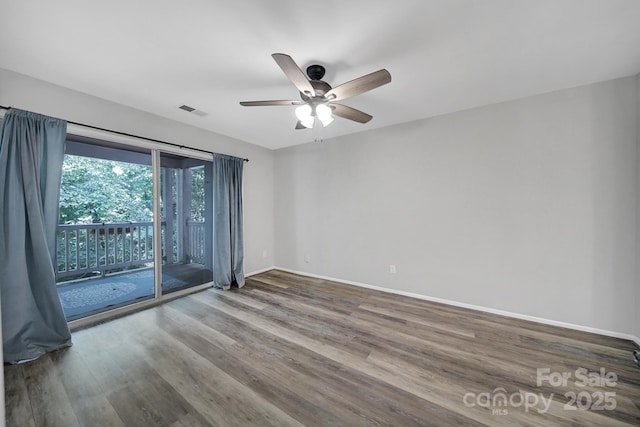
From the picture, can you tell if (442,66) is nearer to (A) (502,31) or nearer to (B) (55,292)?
(A) (502,31)

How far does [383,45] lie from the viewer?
1711 mm

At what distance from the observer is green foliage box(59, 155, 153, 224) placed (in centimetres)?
283

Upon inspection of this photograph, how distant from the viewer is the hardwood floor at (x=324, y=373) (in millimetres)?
1399

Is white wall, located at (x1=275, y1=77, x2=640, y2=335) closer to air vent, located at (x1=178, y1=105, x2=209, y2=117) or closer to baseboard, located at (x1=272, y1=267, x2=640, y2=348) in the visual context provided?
baseboard, located at (x1=272, y1=267, x2=640, y2=348)

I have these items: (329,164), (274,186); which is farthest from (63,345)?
(329,164)

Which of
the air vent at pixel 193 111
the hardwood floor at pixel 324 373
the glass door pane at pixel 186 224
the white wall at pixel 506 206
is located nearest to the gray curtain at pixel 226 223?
the glass door pane at pixel 186 224

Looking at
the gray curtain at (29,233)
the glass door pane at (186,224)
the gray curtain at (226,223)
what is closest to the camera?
the gray curtain at (29,233)

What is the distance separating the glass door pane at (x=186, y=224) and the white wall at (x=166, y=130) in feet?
1.37

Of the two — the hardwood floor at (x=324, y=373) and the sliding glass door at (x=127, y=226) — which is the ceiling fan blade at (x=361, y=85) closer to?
the hardwood floor at (x=324, y=373)

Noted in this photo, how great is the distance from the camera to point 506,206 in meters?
2.61

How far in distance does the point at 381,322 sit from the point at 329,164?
2568mm

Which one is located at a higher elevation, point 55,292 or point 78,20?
point 78,20

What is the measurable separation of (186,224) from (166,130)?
59.6 inches

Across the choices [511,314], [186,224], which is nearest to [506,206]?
[511,314]
